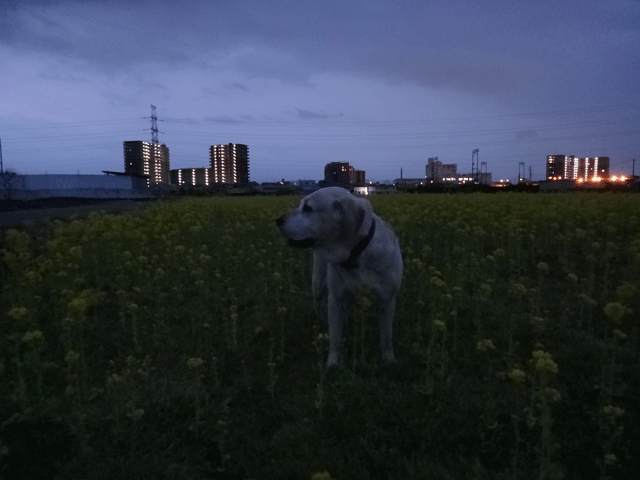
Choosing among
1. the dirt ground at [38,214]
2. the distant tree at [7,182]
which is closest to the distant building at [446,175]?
the distant tree at [7,182]

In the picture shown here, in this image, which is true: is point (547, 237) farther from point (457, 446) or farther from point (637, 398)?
point (457, 446)

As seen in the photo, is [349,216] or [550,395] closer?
[550,395]

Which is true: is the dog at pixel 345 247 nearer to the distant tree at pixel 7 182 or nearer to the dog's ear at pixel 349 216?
the dog's ear at pixel 349 216

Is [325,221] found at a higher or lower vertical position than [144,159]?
lower

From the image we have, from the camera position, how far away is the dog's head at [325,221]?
3566 millimetres

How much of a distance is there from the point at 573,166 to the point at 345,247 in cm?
17501

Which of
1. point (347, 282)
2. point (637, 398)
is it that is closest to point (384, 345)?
point (347, 282)

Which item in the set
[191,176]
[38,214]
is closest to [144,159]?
[191,176]

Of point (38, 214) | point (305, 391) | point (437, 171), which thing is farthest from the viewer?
point (437, 171)

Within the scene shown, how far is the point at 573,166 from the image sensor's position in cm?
15875

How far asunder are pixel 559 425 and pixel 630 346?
1.51m

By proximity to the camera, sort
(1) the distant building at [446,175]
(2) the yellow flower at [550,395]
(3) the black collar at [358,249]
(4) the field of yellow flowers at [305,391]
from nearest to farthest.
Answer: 1. (2) the yellow flower at [550,395]
2. (4) the field of yellow flowers at [305,391]
3. (3) the black collar at [358,249]
4. (1) the distant building at [446,175]

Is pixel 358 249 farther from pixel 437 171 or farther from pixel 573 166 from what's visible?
pixel 573 166

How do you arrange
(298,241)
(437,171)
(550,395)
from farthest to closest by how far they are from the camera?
(437,171) < (298,241) < (550,395)
